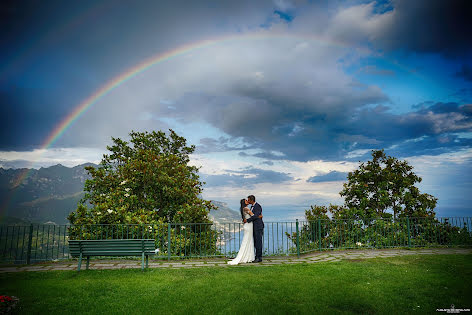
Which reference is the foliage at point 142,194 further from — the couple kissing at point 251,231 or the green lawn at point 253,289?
the green lawn at point 253,289

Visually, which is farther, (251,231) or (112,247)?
(251,231)

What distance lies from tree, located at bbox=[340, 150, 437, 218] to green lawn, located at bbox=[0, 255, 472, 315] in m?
7.13

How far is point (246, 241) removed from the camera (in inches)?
445

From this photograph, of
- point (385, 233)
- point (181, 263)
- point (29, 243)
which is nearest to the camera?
point (181, 263)

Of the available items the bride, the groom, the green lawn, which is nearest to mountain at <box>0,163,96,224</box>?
the bride

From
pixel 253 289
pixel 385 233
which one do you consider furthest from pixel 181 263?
pixel 385 233

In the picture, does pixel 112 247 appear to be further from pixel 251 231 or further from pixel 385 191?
pixel 385 191

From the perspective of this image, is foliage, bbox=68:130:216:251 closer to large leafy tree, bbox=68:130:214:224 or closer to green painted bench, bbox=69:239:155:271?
large leafy tree, bbox=68:130:214:224

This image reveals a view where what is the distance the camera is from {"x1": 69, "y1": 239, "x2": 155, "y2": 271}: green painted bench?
927 centimetres

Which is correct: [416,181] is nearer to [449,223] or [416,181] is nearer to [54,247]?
[449,223]

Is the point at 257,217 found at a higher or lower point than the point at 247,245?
higher

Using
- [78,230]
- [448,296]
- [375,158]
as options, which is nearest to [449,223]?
[375,158]

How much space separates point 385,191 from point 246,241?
9492 mm

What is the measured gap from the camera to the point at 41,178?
652 ft
